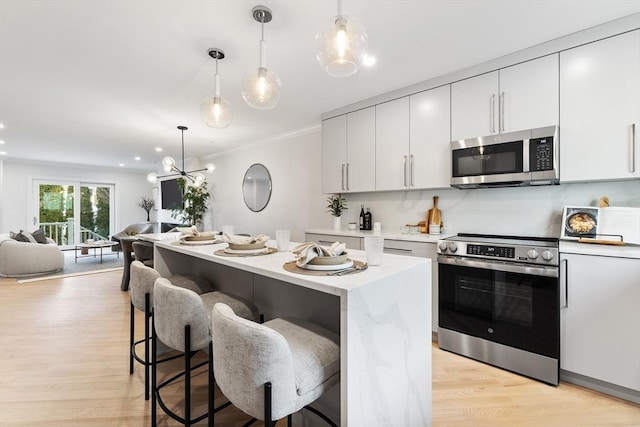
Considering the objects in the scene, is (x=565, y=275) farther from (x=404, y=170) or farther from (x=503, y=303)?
(x=404, y=170)

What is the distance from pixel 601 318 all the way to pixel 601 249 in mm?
423

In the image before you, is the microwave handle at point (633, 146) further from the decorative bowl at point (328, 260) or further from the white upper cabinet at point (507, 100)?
the decorative bowl at point (328, 260)

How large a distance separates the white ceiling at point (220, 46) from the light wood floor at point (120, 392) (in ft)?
7.87

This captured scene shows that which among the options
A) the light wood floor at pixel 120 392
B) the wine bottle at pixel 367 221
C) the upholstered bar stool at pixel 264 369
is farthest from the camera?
the wine bottle at pixel 367 221

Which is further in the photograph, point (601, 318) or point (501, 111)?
point (501, 111)

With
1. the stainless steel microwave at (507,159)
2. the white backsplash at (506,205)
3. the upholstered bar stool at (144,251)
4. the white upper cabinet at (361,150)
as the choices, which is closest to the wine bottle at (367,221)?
the white backsplash at (506,205)

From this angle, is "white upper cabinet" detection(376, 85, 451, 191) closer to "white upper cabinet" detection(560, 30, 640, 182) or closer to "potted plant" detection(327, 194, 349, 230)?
"potted plant" detection(327, 194, 349, 230)

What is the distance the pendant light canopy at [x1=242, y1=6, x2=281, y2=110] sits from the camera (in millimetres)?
1768

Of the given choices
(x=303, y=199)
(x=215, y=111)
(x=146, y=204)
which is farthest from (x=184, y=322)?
(x=146, y=204)

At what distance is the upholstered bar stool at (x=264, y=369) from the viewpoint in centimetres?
92

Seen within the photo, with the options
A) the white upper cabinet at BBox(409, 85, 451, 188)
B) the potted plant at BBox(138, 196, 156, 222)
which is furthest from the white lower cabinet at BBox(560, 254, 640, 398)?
the potted plant at BBox(138, 196, 156, 222)

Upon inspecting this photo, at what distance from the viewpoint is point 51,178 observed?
7.64m

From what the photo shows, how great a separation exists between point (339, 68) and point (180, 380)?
2.19 m

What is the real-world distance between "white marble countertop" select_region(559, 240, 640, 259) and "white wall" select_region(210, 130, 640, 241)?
401mm
